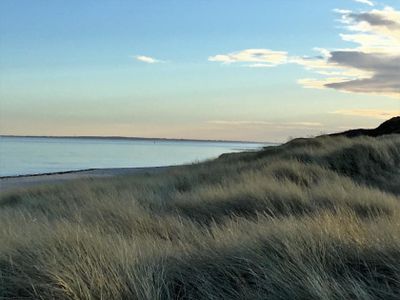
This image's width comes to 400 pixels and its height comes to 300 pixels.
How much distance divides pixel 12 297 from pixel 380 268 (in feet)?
8.38

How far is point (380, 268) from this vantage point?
152 inches

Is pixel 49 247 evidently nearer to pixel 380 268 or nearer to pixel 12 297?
pixel 12 297

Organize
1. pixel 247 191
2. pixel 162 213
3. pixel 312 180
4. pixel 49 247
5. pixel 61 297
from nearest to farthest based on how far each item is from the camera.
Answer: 1. pixel 61 297
2. pixel 49 247
3. pixel 162 213
4. pixel 247 191
5. pixel 312 180

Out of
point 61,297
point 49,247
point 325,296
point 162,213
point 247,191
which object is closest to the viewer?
point 325,296

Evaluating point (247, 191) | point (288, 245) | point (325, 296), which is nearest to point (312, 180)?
point (247, 191)

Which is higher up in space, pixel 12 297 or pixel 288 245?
pixel 288 245

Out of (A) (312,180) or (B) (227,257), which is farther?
(A) (312,180)

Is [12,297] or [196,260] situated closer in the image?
[12,297]

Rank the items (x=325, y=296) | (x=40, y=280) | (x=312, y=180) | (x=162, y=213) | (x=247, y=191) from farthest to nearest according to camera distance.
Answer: (x=312, y=180)
(x=247, y=191)
(x=162, y=213)
(x=40, y=280)
(x=325, y=296)

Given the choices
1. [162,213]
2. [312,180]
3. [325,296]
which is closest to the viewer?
[325,296]

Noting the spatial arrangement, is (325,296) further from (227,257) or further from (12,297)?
(12,297)

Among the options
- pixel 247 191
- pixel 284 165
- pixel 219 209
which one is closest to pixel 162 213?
pixel 219 209

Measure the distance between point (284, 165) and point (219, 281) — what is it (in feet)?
35.0

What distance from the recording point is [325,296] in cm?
316
